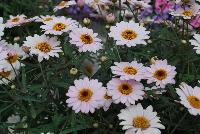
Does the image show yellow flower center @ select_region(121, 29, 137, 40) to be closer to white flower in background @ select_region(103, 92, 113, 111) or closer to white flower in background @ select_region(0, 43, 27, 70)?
white flower in background @ select_region(103, 92, 113, 111)

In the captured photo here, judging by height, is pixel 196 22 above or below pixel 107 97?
above

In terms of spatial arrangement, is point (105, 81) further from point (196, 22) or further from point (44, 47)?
point (196, 22)

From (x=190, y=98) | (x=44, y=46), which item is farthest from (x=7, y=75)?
(x=190, y=98)

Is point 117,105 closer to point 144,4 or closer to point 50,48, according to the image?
point 50,48

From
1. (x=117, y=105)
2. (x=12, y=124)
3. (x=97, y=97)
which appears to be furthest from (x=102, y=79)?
(x=12, y=124)

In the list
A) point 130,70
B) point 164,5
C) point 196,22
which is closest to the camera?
point 130,70

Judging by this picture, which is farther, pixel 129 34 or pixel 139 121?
pixel 129 34

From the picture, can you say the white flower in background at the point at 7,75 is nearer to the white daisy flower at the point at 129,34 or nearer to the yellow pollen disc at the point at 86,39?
Answer: the yellow pollen disc at the point at 86,39
